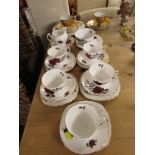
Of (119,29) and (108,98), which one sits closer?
(108,98)

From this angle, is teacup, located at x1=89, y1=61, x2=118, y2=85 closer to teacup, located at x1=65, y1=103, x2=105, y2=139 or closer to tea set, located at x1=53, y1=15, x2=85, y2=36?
teacup, located at x1=65, y1=103, x2=105, y2=139

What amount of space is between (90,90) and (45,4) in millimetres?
663

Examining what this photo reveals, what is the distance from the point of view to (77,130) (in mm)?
621

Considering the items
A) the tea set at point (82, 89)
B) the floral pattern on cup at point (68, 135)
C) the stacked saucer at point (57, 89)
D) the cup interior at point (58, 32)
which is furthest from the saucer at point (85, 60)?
the floral pattern on cup at point (68, 135)

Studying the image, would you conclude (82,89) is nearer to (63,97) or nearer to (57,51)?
(63,97)

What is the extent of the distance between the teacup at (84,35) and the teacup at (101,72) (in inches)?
8.8

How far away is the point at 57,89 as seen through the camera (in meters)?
0.71

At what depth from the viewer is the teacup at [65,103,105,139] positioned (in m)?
0.60

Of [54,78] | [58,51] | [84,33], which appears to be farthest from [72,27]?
[54,78]

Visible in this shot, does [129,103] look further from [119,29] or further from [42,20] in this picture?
[42,20]

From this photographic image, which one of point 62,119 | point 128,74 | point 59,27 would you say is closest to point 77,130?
point 62,119

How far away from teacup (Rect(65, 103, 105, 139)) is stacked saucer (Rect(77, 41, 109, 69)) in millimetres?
271

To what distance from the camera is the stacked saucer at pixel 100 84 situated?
0.71m
